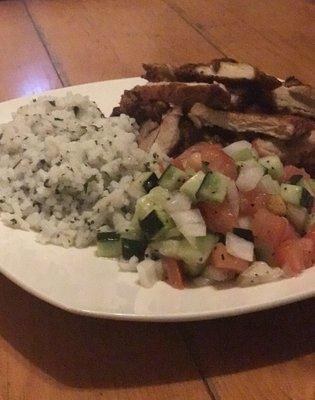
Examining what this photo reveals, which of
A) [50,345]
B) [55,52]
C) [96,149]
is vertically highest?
[96,149]

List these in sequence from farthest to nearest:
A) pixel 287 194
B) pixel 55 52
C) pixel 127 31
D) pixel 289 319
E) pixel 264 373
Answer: pixel 127 31, pixel 55 52, pixel 287 194, pixel 289 319, pixel 264 373

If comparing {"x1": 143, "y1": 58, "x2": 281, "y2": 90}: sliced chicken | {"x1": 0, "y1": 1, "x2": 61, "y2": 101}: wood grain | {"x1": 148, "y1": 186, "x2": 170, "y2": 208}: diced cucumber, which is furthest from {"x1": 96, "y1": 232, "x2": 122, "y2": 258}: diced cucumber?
{"x1": 0, "y1": 1, "x2": 61, "y2": 101}: wood grain

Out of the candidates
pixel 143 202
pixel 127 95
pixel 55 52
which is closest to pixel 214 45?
pixel 55 52

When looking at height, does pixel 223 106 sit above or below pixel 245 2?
above

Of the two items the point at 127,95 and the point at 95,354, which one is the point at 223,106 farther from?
the point at 95,354

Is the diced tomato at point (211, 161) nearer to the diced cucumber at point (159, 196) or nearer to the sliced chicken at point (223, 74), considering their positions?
the diced cucumber at point (159, 196)

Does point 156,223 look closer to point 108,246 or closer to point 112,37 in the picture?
point 108,246
